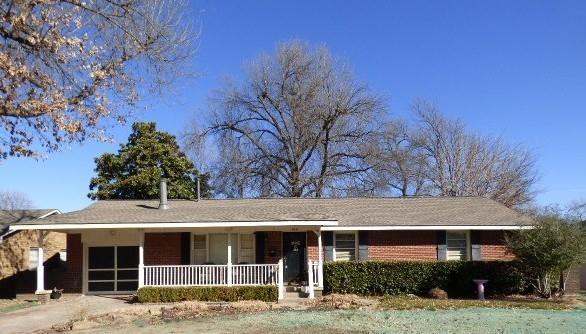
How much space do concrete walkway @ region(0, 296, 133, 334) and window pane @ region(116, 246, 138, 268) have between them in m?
1.87

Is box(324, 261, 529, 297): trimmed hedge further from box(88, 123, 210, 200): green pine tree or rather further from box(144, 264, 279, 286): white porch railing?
box(88, 123, 210, 200): green pine tree

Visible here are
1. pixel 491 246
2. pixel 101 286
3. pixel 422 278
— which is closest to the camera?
pixel 422 278

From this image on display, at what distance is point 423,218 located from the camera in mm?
24734

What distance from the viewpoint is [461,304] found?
1922 cm

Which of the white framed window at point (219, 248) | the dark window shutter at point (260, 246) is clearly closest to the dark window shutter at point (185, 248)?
the white framed window at point (219, 248)

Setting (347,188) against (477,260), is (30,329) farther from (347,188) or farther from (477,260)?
(347,188)

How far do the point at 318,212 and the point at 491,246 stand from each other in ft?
22.0

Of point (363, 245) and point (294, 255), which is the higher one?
point (363, 245)

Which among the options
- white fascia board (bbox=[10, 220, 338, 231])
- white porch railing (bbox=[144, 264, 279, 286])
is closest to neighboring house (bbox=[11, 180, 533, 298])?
white porch railing (bbox=[144, 264, 279, 286])

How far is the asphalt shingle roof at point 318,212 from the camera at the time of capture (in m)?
22.8

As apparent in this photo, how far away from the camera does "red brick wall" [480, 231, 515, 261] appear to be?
24.3 metres

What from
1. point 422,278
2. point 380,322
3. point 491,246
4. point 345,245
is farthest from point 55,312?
point 491,246

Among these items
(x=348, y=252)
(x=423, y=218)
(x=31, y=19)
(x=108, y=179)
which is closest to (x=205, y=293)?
(x=348, y=252)

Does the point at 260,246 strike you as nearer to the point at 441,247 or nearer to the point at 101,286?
the point at 101,286
